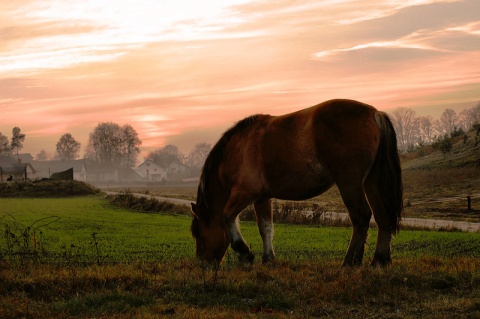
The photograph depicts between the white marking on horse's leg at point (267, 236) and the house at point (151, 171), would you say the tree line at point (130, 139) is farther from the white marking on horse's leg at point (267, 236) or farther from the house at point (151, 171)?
the white marking on horse's leg at point (267, 236)

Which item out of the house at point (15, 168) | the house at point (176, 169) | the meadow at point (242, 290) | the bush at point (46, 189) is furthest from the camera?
the house at point (176, 169)

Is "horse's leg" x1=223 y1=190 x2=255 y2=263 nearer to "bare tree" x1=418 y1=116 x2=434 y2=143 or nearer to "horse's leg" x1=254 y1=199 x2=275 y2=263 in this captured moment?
"horse's leg" x1=254 y1=199 x2=275 y2=263

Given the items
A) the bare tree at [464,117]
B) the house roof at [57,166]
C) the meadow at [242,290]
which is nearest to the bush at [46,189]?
the meadow at [242,290]

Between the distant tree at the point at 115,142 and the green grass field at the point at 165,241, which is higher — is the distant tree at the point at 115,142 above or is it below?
above

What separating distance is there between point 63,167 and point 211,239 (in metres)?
152

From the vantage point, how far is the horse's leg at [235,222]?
9.94m

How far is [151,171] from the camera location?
168 m

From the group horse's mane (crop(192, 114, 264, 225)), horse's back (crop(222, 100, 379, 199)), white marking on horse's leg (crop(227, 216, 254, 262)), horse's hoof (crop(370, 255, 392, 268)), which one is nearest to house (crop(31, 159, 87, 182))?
horse's mane (crop(192, 114, 264, 225))

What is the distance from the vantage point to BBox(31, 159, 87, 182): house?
493 ft

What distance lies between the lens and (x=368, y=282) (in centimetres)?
815

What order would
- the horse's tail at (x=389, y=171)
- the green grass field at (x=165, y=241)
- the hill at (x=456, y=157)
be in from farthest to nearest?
the hill at (x=456, y=157) < the green grass field at (x=165, y=241) < the horse's tail at (x=389, y=171)

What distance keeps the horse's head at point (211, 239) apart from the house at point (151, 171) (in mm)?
155578

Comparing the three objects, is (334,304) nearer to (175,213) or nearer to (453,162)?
(175,213)

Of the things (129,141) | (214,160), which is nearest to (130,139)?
(129,141)
